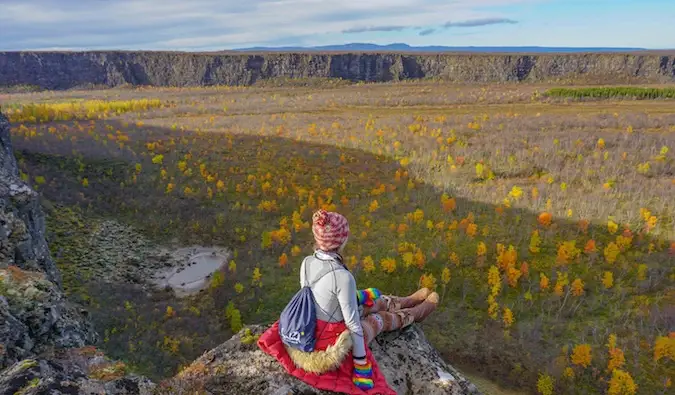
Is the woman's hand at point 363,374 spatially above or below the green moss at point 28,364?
below

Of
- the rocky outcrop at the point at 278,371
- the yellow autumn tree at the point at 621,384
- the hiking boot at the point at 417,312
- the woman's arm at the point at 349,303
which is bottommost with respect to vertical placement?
the yellow autumn tree at the point at 621,384

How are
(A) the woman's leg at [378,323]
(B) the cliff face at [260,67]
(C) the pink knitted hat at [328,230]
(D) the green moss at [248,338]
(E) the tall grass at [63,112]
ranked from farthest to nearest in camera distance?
(B) the cliff face at [260,67] < (E) the tall grass at [63,112] < (D) the green moss at [248,338] < (A) the woman's leg at [378,323] < (C) the pink knitted hat at [328,230]

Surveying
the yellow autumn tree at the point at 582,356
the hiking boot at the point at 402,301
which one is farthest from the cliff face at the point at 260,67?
the hiking boot at the point at 402,301

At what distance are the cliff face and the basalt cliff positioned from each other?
85.6 meters

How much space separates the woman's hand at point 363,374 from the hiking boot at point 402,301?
1.13 m

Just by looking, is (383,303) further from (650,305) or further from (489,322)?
(650,305)

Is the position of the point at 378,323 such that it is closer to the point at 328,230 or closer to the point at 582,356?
the point at 328,230

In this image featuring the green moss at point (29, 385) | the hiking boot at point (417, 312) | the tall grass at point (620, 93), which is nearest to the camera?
the green moss at point (29, 385)

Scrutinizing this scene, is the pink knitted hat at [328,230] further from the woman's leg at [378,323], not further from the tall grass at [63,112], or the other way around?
the tall grass at [63,112]

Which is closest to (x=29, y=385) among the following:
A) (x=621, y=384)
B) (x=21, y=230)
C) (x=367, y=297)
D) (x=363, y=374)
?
(x=363, y=374)

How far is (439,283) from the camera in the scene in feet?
38.8

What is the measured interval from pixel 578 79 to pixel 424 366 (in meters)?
81.3

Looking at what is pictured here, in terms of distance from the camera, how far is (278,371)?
14.4 feet

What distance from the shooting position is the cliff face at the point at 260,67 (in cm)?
8450
